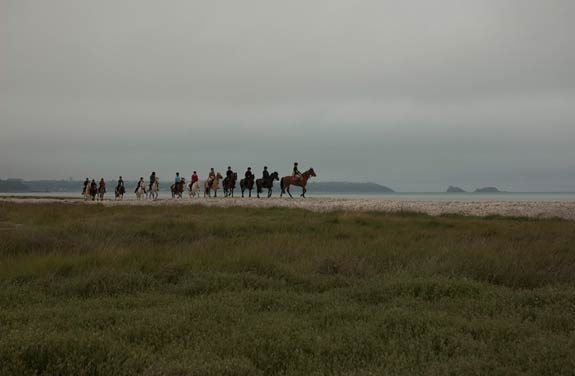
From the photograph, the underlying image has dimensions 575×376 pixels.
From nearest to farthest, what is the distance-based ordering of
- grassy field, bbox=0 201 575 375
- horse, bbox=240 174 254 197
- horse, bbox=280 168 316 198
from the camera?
1. grassy field, bbox=0 201 575 375
2. horse, bbox=280 168 316 198
3. horse, bbox=240 174 254 197

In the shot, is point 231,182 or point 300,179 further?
point 231,182

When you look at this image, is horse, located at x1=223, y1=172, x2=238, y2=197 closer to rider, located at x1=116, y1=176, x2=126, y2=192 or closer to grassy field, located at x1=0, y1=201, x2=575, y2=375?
rider, located at x1=116, y1=176, x2=126, y2=192

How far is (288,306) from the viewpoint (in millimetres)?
8031

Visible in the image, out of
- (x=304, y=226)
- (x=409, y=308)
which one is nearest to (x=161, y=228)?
(x=304, y=226)

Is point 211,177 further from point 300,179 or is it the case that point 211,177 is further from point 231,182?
point 300,179

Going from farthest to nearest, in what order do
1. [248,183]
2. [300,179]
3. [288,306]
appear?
1. [248,183]
2. [300,179]
3. [288,306]

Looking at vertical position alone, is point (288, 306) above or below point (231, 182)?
below

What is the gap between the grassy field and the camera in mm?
5645

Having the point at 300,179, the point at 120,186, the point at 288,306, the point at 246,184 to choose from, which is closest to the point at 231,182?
the point at 246,184

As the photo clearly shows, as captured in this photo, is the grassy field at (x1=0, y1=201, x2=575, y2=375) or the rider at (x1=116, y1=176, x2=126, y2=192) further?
the rider at (x1=116, y1=176, x2=126, y2=192)

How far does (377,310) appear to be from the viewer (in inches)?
302

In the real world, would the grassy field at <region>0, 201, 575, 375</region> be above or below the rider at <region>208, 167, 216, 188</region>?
below

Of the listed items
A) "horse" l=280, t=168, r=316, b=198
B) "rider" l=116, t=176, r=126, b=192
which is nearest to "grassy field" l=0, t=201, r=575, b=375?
"horse" l=280, t=168, r=316, b=198

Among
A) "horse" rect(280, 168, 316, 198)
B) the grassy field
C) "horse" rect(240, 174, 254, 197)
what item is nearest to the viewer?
the grassy field
